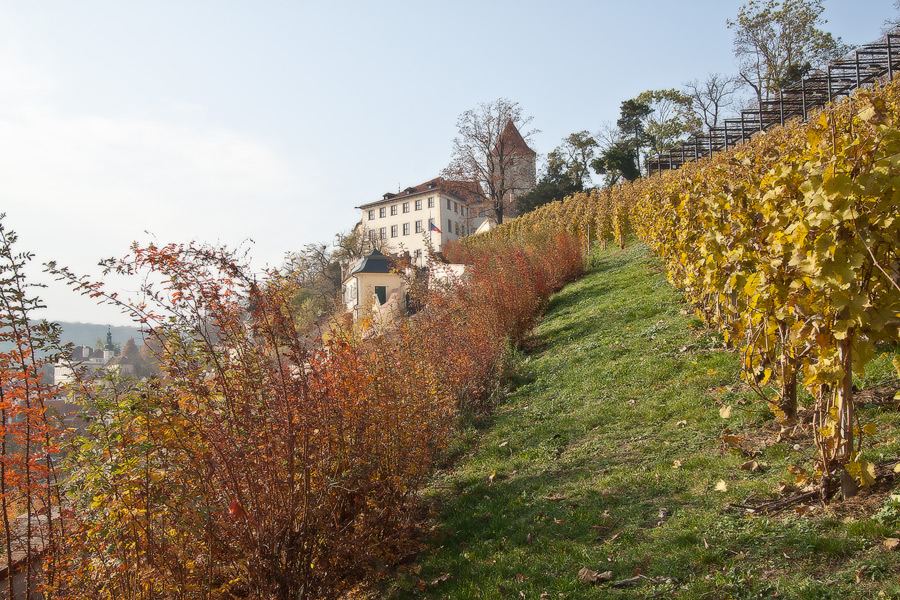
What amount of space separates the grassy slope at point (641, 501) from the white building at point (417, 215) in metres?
50.5

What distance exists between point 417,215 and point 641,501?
59.1 m

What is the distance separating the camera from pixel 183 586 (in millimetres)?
3178

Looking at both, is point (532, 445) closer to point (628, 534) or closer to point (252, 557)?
point (628, 534)

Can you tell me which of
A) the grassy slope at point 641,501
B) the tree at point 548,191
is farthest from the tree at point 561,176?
the grassy slope at point 641,501

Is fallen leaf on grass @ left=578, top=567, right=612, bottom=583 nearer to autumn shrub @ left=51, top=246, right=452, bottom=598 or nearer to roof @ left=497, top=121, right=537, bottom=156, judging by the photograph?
autumn shrub @ left=51, top=246, right=452, bottom=598

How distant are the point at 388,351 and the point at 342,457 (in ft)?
4.98

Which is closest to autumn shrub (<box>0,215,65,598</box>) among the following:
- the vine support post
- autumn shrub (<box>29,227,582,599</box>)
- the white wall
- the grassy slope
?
autumn shrub (<box>29,227,582,599</box>)

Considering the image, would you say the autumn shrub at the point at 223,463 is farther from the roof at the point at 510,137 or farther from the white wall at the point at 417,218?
the white wall at the point at 417,218

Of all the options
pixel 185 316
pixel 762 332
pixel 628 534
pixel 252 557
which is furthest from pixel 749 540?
pixel 185 316

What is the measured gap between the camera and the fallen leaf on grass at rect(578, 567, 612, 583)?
3.54m

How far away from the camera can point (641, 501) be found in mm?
4336

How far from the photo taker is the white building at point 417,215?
197 ft

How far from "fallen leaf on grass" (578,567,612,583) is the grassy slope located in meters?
0.05

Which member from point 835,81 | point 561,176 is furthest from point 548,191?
point 835,81
